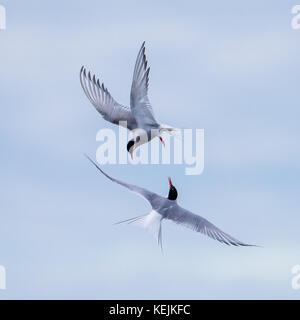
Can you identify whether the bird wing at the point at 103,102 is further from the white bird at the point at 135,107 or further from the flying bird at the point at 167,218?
the flying bird at the point at 167,218

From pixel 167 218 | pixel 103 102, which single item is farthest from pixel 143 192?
pixel 103 102

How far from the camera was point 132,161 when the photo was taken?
22.6 ft

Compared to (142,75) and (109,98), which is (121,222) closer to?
(142,75)

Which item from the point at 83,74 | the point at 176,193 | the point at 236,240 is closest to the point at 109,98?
the point at 83,74

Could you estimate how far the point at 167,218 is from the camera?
21.0 feet

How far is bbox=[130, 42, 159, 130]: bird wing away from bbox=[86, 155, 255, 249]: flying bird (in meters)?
0.96

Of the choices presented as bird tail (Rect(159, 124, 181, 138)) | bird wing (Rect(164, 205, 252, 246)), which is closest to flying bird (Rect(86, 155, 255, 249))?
bird wing (Rect(164, 205, 252, 246))

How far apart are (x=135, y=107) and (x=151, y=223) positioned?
155cm

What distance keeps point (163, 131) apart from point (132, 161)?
0.51 m

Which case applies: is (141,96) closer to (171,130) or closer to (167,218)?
(171,130)

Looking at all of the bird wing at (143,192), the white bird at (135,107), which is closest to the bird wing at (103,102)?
the white bird at (135,107)

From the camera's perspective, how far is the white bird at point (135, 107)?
22.3 feet

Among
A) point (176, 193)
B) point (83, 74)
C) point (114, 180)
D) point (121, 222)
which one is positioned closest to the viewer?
point (121, 222)

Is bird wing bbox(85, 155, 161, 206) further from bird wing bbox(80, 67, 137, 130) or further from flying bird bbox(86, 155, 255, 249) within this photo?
bird wing bbox(80, 67, 137, 130)
